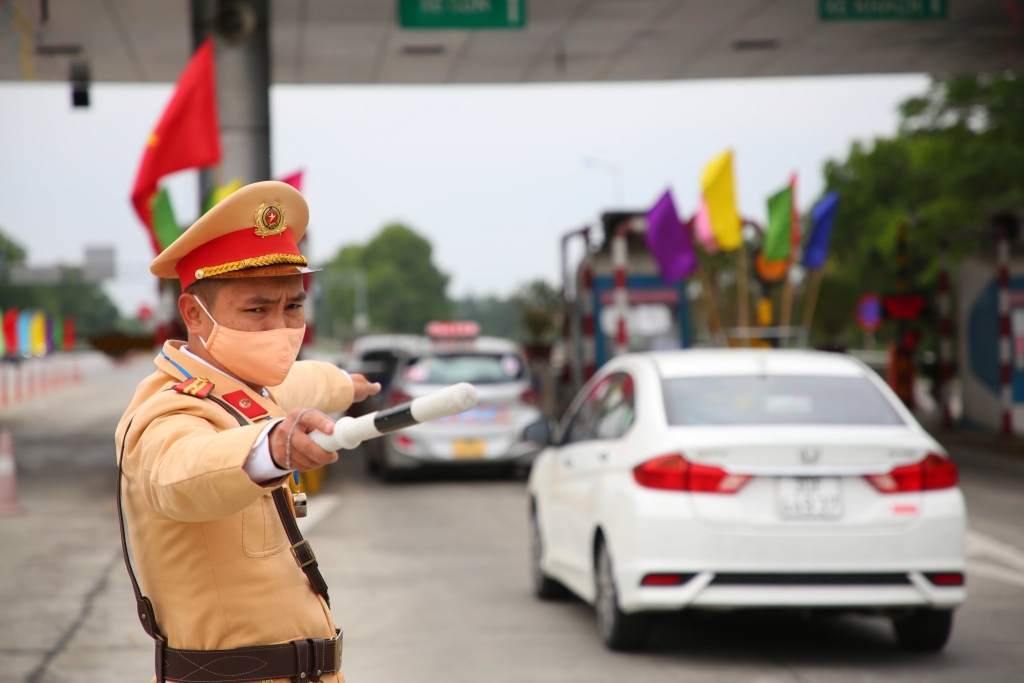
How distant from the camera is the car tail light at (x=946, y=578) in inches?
253

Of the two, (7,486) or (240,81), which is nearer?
(7,486)

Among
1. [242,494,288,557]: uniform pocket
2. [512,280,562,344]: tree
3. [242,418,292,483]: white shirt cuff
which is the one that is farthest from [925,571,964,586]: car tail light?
[512,280,562,344]: tree

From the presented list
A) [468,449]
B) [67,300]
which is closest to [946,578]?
[468,449]

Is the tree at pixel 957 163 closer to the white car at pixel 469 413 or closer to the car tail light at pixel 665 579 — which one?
the white car at pixel 469 413

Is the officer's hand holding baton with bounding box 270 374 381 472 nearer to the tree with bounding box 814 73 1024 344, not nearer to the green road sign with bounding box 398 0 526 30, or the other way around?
the green road sign with bounding box 398 0 526 30

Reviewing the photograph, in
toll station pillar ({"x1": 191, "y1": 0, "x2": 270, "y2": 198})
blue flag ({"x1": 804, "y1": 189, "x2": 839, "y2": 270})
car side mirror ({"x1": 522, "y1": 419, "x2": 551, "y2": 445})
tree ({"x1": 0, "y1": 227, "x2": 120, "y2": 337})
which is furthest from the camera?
tree ({"x1": 0, "y1": 227, "x2": 120, "y2": 337})

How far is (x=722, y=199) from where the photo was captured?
18422 millimetres

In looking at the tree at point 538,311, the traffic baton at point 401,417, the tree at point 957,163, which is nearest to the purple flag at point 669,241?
the tree at point 957,163

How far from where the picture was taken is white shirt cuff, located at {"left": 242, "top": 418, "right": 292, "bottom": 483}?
7.34 ft

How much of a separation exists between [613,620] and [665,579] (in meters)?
0.55

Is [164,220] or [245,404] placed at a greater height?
[164,220]

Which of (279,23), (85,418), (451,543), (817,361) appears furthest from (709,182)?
(85,418)

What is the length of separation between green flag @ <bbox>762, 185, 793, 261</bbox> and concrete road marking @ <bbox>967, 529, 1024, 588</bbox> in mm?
8997

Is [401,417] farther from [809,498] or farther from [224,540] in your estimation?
[809,498]
